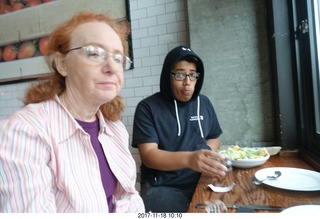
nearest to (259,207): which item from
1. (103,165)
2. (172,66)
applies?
(103,165)

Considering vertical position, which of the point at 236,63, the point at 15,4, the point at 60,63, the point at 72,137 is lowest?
the point at 72,137

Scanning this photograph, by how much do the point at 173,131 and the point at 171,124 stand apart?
0.16 feet

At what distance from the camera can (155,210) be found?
4.15 feet

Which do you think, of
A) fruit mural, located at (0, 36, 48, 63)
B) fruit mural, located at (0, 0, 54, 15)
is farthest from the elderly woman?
fruit mural, located at (0, 0, 54, 15)

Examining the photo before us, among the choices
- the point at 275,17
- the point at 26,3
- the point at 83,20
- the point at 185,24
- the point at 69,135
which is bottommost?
the point at 69,135

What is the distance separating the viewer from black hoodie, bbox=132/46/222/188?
142 cm

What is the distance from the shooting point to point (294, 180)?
0.96 meters

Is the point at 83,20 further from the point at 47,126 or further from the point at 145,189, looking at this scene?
the point at 145,189

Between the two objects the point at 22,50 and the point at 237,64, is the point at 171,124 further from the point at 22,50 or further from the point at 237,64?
the point at 22,50

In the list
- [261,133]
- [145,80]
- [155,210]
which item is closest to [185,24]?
[145,80]

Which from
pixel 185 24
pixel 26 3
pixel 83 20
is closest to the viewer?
pixel 83 20

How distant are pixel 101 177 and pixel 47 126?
297 millimetres

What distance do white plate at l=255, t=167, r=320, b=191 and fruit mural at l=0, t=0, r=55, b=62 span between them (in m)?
2.61

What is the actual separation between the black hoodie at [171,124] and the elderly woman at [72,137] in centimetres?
42
